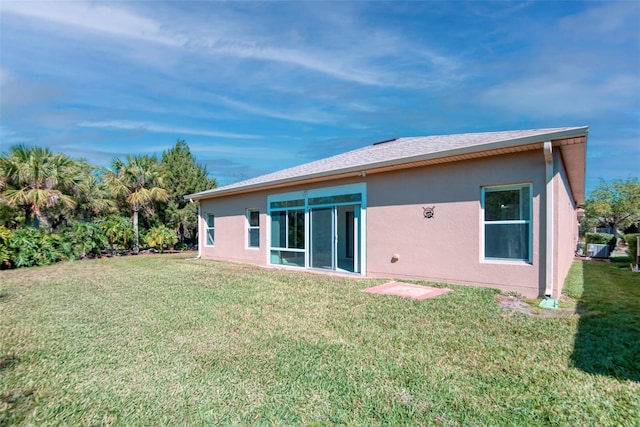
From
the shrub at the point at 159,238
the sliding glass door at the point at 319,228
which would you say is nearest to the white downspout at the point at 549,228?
the sliding glass door at the point at 319,228

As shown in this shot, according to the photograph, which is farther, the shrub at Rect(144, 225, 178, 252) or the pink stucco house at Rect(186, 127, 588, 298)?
the shrub at Rect(144, 225, 178, 252)

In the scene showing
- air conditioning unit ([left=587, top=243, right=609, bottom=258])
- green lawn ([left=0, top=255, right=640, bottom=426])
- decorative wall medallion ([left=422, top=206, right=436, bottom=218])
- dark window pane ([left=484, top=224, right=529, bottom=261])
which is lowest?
air conditioning unit ([left=587, top=243, right=609, bottom=258])

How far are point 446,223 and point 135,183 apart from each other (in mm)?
19759

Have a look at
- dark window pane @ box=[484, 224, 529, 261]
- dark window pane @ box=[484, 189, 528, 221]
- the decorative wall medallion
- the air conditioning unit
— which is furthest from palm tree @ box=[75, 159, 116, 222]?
the air conditioning unit

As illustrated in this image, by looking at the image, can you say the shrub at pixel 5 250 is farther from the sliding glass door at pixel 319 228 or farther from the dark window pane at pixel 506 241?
the dark window pane at pixel 506 241

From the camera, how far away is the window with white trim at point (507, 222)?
702cm

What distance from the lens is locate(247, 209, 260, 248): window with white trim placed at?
14258mm

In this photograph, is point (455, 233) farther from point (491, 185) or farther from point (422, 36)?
point (422, 36)

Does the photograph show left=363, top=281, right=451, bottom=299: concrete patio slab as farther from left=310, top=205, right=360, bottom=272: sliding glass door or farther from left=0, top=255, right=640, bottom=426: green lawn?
left=310, top=205, right=360, bottom=272: sliding glass door

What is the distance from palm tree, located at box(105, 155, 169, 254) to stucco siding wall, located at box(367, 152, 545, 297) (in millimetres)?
16502

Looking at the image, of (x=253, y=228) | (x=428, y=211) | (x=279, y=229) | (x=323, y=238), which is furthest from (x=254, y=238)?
(x=428, y=211)

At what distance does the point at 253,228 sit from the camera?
14.5 m

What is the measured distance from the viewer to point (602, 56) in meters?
17.3

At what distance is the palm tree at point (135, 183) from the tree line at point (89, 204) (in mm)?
55
